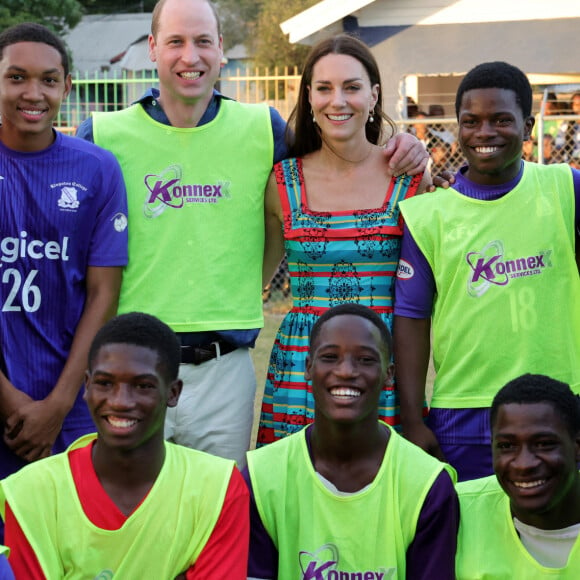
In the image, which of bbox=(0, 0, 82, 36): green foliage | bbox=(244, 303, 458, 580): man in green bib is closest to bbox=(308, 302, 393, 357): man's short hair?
bbox=(244, 303, 458, 580): man in green bib

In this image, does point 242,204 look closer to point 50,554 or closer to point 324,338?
point 324,338

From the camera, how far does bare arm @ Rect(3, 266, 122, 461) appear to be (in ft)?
12.7

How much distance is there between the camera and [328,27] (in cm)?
1434

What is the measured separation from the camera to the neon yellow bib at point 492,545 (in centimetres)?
339

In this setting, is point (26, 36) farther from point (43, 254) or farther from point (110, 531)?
point (110, 531)

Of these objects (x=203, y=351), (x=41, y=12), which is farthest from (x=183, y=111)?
(x=41, y=12)

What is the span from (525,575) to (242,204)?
181 cm

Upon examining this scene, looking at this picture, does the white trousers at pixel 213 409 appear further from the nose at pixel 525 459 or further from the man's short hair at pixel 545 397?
the nose at pixel 525 459

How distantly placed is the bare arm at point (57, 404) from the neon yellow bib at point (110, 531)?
0.44 metres

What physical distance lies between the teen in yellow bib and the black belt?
1182mm

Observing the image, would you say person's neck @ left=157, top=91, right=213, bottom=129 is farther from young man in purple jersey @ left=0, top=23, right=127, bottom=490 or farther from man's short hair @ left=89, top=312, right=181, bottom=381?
man's short hair @ left=89, top=312, right=181, bottom=381

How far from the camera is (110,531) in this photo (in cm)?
336

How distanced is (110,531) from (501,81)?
213 centimetres

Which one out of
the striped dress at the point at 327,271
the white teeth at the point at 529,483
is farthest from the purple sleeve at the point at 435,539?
the striped dress at the point at 327,271
